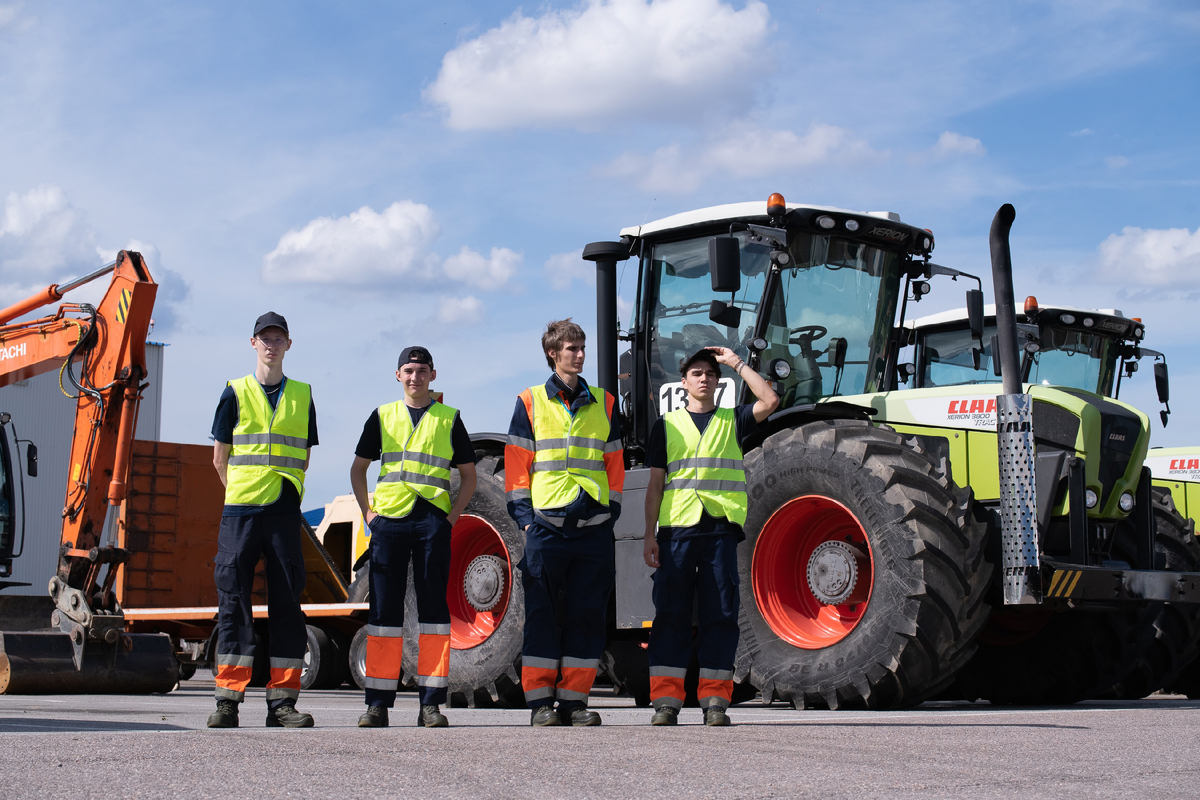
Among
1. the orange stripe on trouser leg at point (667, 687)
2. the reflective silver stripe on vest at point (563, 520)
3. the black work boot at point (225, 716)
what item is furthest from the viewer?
the orange stripe on trouser leg at point (667, 687)

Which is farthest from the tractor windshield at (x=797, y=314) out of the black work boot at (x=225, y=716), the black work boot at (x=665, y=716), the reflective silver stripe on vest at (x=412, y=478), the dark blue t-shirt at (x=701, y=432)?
the black work boot at (x=225, y=716)

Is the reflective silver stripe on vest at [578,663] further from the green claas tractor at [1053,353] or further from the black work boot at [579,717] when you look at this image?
the green claas tractor at [1053,353]

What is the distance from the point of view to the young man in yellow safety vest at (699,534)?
6.13 m

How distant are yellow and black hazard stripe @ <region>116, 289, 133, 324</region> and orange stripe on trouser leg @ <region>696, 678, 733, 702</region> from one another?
6.29 m

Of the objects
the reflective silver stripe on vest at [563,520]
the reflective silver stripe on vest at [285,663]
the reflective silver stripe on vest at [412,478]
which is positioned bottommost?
the reflective silver stripe on vest at [285,663]

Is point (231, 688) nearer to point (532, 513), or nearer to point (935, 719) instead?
point (532, 513)

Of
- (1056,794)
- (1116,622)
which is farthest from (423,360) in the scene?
(1116,622)

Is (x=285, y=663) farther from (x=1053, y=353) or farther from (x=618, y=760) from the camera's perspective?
(x=1053, y=353)

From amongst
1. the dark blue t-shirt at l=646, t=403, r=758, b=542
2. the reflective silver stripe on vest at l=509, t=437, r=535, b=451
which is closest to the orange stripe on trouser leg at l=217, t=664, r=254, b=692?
the reflective silver stripe on vest at l=509, t=437, r=535, b=451

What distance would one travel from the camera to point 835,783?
13.0 feet

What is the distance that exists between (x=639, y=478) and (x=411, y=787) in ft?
15.0

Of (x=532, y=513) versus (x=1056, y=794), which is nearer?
(x=1056, y=794)

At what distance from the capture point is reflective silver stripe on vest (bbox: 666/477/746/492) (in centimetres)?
623

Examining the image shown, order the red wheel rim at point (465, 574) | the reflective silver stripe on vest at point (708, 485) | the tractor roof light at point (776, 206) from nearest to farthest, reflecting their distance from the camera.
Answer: the reflective silver stripe on vest at point (708, 485)
the tractor roof light at point (776, 206)
the red wheel rim at point (465, 574)
